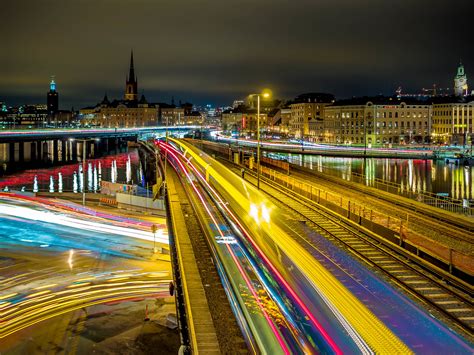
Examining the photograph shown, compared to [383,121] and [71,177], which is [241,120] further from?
[71,177]

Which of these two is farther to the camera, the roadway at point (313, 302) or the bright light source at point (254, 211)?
the bright light source at point (254, 211)

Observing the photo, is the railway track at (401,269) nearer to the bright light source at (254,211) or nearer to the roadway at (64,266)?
the bright light source at (254,211)

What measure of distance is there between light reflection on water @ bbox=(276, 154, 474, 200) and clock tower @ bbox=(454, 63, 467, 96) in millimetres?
92338

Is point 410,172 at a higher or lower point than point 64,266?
higher

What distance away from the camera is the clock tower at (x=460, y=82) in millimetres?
158500

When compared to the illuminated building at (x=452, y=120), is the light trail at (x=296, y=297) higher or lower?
lower

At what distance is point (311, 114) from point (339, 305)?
399 ft

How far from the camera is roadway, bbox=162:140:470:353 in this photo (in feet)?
28.5

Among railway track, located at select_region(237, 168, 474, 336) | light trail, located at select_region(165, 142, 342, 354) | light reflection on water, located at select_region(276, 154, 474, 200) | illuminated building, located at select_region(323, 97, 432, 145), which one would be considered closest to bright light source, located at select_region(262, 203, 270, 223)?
light trail, located at select_region(165, 142, 342, 354)

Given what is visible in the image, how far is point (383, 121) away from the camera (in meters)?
102

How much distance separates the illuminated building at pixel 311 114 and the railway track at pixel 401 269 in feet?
337

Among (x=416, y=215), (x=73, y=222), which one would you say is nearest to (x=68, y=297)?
(x=73, y=222)

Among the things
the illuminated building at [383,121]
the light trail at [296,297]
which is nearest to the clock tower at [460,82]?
the illuminated building at [383,121]

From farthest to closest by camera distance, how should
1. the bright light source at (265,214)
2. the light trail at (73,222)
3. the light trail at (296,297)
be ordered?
the light trail at (73,222) < the bright light source at (265,214) < the light trail at (296,297)
